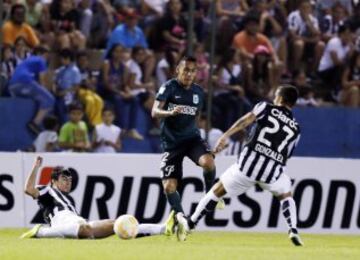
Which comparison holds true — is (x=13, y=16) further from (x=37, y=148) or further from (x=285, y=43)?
(x=285, y=43)

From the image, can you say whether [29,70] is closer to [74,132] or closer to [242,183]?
[74,132]

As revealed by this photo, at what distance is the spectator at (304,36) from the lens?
21719 mm

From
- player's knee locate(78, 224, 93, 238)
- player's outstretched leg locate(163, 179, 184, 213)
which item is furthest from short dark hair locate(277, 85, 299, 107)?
player's knee locate(78, 224, 93, 238)

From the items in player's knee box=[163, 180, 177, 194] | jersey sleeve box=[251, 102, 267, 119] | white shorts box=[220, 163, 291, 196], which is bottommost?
player's knee box=[163, 180, 177, 194]

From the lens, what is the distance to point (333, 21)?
22203 mm

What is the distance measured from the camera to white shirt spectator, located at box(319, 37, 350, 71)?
21672 millimetres

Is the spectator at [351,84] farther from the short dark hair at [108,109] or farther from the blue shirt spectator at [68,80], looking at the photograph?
the blue shirt spectator at [68,80]

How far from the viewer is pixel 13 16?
66.8ft

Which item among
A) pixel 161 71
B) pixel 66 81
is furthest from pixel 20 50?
pixel 161 71

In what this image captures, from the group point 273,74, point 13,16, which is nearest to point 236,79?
point 273,74

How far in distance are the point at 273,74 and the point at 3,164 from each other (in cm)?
506

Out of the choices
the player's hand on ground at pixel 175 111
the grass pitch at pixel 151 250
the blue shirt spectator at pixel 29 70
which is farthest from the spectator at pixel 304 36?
the player's hand on ground at pixel 175 111

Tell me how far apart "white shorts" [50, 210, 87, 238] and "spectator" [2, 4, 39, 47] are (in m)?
6.03

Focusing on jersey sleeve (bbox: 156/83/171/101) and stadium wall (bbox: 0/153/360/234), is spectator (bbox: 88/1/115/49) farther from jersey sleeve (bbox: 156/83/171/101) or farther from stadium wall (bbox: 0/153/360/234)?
jersey sleeve (bbox: 156/83/171/101)
